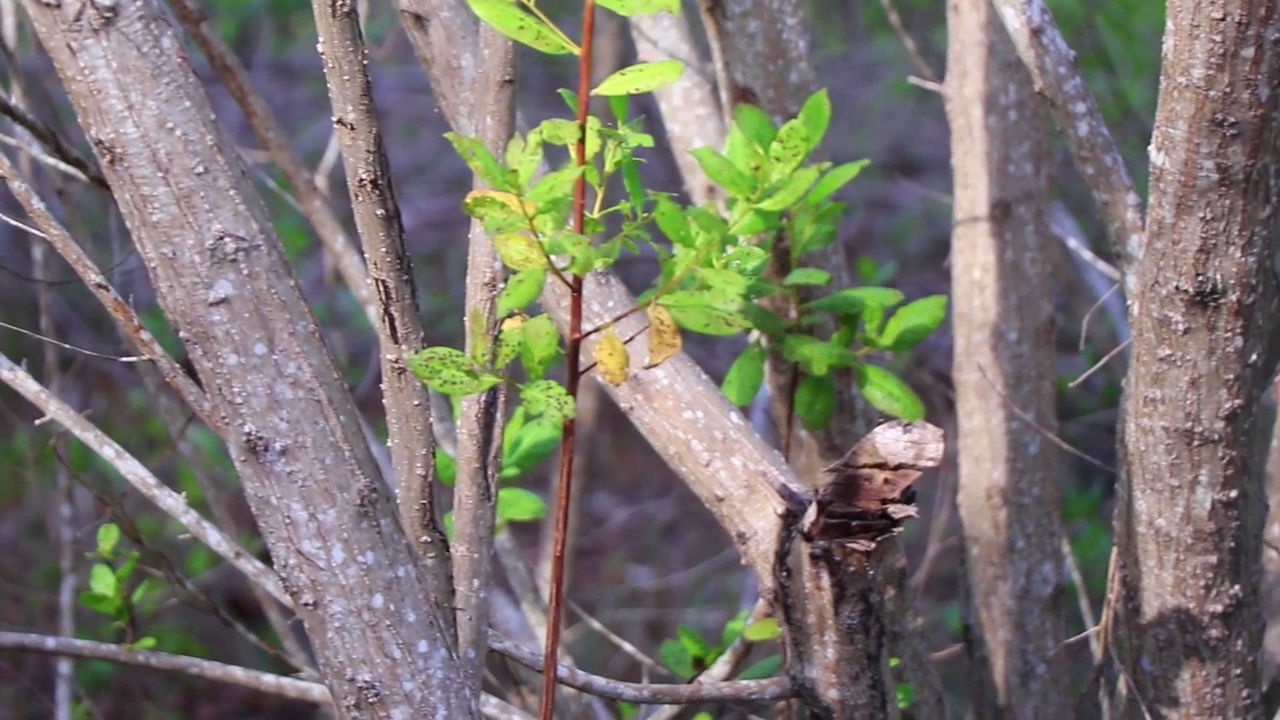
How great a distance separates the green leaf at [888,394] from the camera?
1.51m

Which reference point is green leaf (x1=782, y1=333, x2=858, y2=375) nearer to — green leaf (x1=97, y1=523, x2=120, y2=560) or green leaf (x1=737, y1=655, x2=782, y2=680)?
green leaf (x1=737, y1=655, x2=782, y2=680)

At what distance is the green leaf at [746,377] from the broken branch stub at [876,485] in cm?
46

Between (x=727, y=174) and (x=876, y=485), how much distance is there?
1.02 ft

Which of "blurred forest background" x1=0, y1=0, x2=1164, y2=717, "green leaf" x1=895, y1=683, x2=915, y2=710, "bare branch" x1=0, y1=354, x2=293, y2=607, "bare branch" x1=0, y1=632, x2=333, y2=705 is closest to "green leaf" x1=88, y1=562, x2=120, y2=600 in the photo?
"bare branch" x1=0, y1=632, x2=333, y2=705

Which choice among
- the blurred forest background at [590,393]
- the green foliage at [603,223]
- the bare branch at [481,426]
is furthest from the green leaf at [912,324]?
the blurred forest background at [590,393]

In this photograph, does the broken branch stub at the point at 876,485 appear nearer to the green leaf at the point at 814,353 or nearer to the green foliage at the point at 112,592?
the green leaf at the point at 814,353

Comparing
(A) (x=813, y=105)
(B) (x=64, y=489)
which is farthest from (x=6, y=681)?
(A) (x=813, y=105)

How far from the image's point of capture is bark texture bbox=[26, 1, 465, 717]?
39.4 inches

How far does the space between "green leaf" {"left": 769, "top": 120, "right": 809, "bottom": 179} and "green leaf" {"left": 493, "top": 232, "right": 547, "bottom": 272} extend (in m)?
0.28

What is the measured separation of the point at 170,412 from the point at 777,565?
50.5 inches

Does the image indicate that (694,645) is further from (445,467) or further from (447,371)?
(447,371)

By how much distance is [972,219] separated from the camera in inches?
76.7

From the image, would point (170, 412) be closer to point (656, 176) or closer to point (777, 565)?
point (777, 565)

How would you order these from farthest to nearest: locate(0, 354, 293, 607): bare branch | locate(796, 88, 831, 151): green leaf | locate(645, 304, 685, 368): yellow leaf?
locate(796, 88, 831, 151): green leaf < locate(0, 354, 293, 607): bare branch < locate(645, 304, 685, 368): yellow leaf
